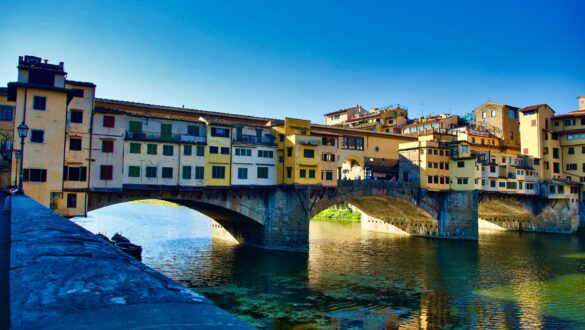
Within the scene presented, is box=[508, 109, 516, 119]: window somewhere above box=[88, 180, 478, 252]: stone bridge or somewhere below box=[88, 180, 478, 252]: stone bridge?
above

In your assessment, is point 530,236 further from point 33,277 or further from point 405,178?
point 33,277

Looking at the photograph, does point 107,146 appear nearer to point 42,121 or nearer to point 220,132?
point 42,121

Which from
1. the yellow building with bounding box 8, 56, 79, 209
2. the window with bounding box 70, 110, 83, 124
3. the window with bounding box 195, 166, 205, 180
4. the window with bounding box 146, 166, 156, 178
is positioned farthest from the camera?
the window with bounding box 195, 166, 205, 180

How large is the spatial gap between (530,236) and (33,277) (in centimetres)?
8230

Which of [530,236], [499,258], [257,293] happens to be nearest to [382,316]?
[257,293]

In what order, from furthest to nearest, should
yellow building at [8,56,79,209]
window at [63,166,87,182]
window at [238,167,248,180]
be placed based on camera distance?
window at [238,167,248,180] → window at [63,166,87,182] → yellow building at [8,56,79,209]

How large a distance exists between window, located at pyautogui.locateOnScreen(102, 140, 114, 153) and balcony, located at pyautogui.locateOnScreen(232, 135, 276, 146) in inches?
511

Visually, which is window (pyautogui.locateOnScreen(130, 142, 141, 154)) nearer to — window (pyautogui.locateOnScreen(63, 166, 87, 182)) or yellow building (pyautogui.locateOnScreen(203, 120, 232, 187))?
window (pyautogui.locateOnScreen(63, 166, 87, 182))

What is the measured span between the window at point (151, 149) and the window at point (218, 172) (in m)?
6.34

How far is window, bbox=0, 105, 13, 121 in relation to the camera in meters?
39.4

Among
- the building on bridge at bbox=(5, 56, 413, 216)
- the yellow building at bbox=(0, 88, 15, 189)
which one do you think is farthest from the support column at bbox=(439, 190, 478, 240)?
the yellow building at bbox=(0, 88, 15, 189)

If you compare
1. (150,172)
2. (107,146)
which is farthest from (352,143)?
(107,146)

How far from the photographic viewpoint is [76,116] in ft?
126

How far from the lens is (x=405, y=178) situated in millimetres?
68562
